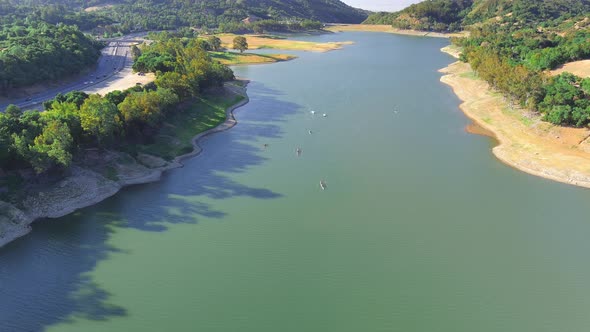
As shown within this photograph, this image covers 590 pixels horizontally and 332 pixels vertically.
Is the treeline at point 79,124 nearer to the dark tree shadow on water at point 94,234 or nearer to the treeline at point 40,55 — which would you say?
the dark tree shadow on water at point 94,234

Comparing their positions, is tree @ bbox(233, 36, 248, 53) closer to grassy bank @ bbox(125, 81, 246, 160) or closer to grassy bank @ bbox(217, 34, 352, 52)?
grassy bank @ bbox(217, 34, 352, 52)

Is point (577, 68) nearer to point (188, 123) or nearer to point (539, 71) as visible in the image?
point (539, 71)

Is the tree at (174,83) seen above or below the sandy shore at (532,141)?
above

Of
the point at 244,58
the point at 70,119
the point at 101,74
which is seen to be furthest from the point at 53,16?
the point at 70,119

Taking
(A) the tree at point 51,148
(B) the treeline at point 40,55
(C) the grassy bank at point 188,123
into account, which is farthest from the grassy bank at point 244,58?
(A) the tree at point 51,148

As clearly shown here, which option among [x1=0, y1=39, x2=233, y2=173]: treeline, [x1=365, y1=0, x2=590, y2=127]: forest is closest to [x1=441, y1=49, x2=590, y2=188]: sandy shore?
[x1=365, y1=0, x2=590, y2=127]: forest
